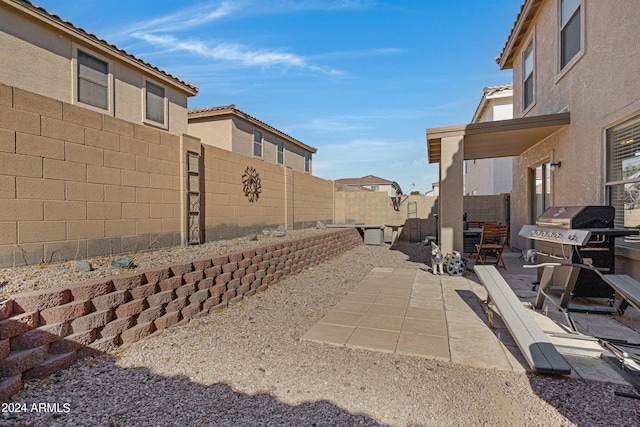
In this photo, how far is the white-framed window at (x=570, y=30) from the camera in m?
5.66

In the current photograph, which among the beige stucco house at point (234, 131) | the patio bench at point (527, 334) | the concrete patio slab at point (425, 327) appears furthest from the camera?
the beige stucco house at point (234, 131)

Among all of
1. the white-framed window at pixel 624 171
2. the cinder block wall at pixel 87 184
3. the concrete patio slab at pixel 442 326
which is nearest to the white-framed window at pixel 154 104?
the cinder block wall at pixel 87 184

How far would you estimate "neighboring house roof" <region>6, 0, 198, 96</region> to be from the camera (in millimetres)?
6660

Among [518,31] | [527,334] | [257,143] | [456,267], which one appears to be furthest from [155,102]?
[527,334]

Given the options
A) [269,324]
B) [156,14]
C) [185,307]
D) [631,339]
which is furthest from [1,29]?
[631,339]

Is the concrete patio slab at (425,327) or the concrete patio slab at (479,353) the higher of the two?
the concrete patio slab at (479,353)

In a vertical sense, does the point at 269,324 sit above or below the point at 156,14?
below

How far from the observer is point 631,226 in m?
4.36

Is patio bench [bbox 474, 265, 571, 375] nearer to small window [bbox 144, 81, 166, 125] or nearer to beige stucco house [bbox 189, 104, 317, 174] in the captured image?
small window [bbox 144, 81, 166, 125]

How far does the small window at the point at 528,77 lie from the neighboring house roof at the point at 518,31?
394 millimetres

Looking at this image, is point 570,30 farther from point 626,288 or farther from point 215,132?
point 215,132

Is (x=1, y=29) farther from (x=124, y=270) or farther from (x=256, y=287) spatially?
(x=256, y=287)

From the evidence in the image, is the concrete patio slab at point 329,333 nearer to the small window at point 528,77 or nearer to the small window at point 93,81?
the small window at point 528,77

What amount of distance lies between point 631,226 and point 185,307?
6149 mm
